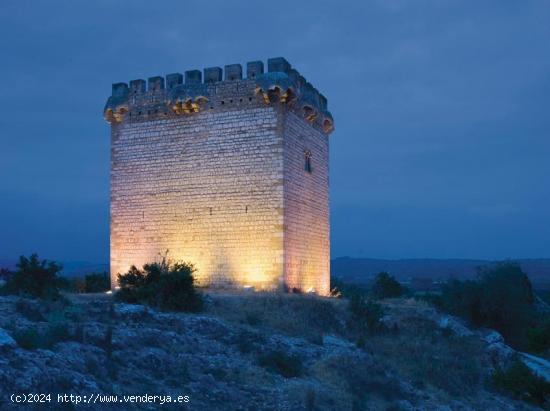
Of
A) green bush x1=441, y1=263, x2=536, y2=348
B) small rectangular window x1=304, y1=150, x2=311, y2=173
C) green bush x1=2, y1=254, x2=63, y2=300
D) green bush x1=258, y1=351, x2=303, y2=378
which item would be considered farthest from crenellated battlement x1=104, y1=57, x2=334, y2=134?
green bush x1=258, y1=351, x2=303, y2=378

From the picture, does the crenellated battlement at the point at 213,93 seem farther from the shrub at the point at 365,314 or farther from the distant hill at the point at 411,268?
the distant hill at the point at 411,268

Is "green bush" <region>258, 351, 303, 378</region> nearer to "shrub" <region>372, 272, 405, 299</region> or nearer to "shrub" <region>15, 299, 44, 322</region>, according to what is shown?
"shrub" <region>15, 299, 44, 322</region>

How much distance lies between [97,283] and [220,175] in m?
6.62

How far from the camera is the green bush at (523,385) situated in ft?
45.3

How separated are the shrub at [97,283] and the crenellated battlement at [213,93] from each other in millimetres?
5609

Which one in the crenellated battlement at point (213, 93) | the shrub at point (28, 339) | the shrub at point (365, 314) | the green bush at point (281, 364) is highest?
the crenellated battlement at point (213, 93)

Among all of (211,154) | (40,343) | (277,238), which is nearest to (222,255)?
(277,238)

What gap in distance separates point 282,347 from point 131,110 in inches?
420

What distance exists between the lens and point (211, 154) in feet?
61.3

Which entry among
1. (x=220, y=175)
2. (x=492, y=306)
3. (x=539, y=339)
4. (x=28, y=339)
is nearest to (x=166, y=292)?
(x=220, y=175)

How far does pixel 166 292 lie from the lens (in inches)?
553

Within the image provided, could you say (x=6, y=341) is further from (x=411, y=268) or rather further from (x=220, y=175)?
(x=411, y=268)

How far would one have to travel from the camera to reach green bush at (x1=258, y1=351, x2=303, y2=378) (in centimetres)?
1083

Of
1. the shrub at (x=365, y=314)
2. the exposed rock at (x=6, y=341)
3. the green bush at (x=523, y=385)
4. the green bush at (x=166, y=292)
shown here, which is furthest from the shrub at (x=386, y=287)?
the exposed rock at (x=6, y=341)
